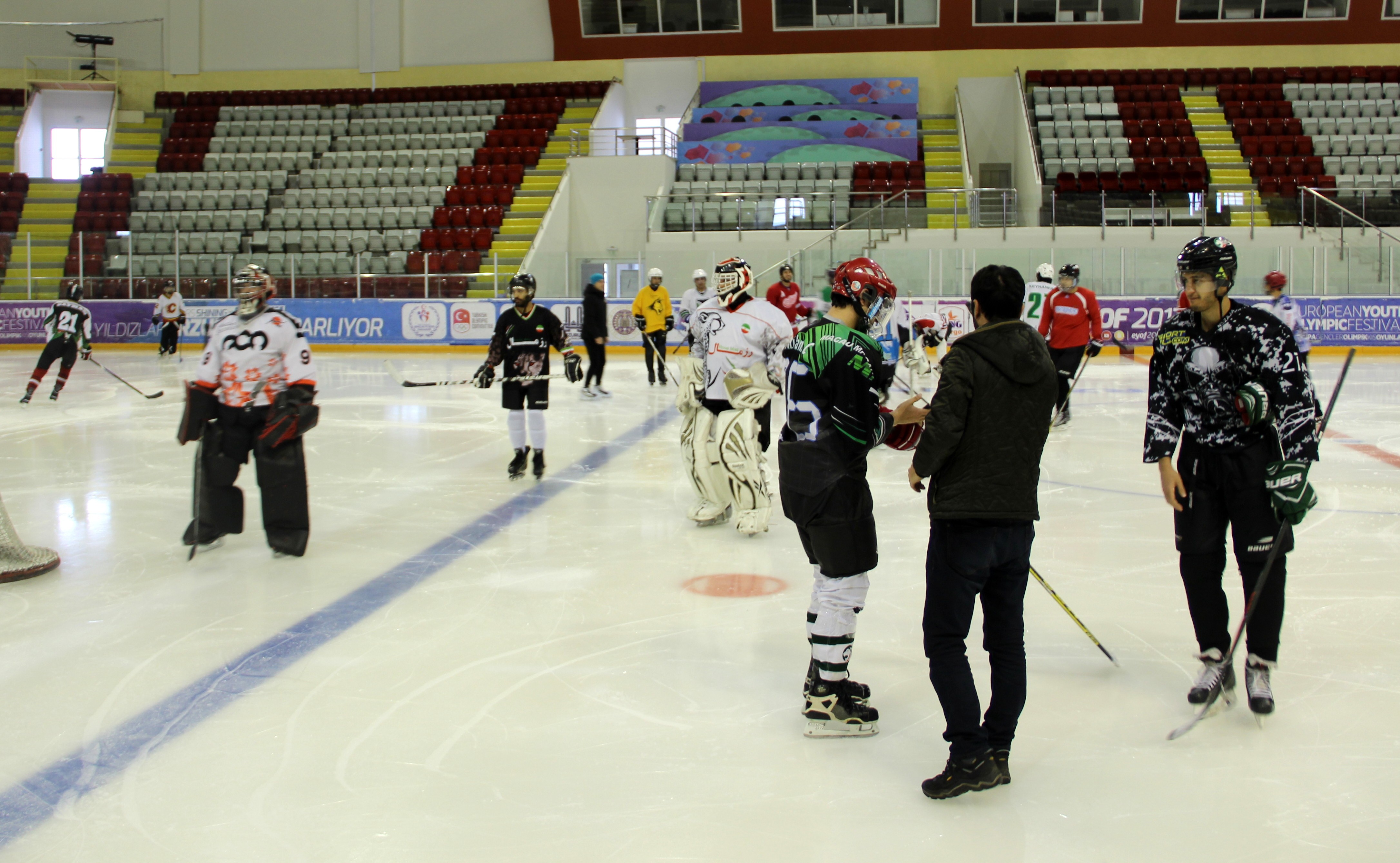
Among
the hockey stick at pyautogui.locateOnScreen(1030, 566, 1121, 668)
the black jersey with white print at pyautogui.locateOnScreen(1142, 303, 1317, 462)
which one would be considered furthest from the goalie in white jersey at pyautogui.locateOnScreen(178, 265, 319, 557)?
the black jersey with white print at pyautogui.locateOnScreen(1142, 303, 1317, 462)

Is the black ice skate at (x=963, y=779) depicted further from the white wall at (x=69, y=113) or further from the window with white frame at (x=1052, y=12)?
the white wall at (x=69, y=113)

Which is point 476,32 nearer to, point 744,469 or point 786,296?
point 786,296

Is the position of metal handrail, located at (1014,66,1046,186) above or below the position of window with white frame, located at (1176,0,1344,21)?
below

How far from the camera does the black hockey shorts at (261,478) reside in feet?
17.9

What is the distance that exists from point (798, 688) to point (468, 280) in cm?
1741

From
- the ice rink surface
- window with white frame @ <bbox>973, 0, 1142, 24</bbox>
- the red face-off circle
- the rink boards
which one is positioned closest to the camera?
the ice rink surface

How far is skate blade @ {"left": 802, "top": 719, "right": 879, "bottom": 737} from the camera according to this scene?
10.9 ft

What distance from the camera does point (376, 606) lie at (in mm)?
4715

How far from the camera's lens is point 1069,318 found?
30.7 ft

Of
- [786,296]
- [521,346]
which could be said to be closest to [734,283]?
[521,346]

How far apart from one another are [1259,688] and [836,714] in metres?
1.27

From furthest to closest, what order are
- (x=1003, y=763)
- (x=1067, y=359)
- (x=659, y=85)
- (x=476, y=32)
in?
(x=476, y=32), (x=659, y=85), (x=1067, y=359), (x=1003, y=763)

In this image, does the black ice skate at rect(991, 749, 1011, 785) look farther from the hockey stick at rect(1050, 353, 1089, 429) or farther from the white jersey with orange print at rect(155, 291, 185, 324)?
the white jersey with orange print at rect(155, 291, 185, 324)

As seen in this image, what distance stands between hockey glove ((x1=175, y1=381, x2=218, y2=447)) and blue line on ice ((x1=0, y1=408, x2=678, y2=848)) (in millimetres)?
1151
